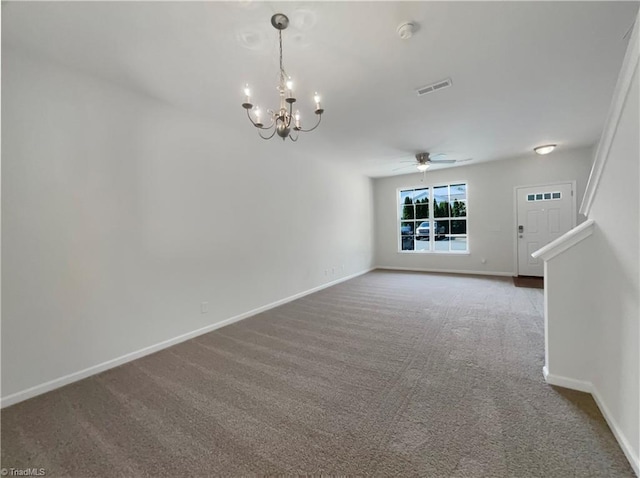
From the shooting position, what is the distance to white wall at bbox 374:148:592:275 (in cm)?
526

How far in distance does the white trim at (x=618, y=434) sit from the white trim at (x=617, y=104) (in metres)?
1.33

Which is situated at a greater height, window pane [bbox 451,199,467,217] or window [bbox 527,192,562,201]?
window [bbox 527,192,562,201]

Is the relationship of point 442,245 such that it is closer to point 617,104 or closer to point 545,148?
point 545,148

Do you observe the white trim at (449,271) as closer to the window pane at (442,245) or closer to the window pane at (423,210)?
the window pane at (442,245)

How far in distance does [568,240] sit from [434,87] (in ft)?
6.22

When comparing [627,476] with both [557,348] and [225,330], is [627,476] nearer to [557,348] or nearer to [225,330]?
[557,348]

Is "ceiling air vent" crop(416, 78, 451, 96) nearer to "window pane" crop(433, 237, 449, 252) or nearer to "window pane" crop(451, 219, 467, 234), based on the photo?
"window pane" crop(451, 219, 467, 234)

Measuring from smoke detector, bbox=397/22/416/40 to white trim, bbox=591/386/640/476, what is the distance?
277 centimetres

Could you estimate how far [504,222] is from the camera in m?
5.85

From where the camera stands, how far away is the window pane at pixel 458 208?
6332 mm

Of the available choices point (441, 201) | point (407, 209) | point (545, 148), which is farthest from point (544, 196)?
point (407, 209)

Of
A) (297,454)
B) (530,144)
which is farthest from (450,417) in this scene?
(530,144)

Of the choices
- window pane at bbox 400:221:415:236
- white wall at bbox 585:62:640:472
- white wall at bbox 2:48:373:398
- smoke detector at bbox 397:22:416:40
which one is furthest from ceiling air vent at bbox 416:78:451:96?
window pane at bbox 400:221:415:236

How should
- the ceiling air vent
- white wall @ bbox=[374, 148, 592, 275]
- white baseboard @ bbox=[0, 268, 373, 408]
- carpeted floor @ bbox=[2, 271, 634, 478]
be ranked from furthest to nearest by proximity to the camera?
white wall @ bbox=[374, 148, 592, 275] < the ceiling air vent < white baseboard @ bbox=[0, 268, 373, 408] < carpeted floor @ bbox=[2, 271, 634, 478]
